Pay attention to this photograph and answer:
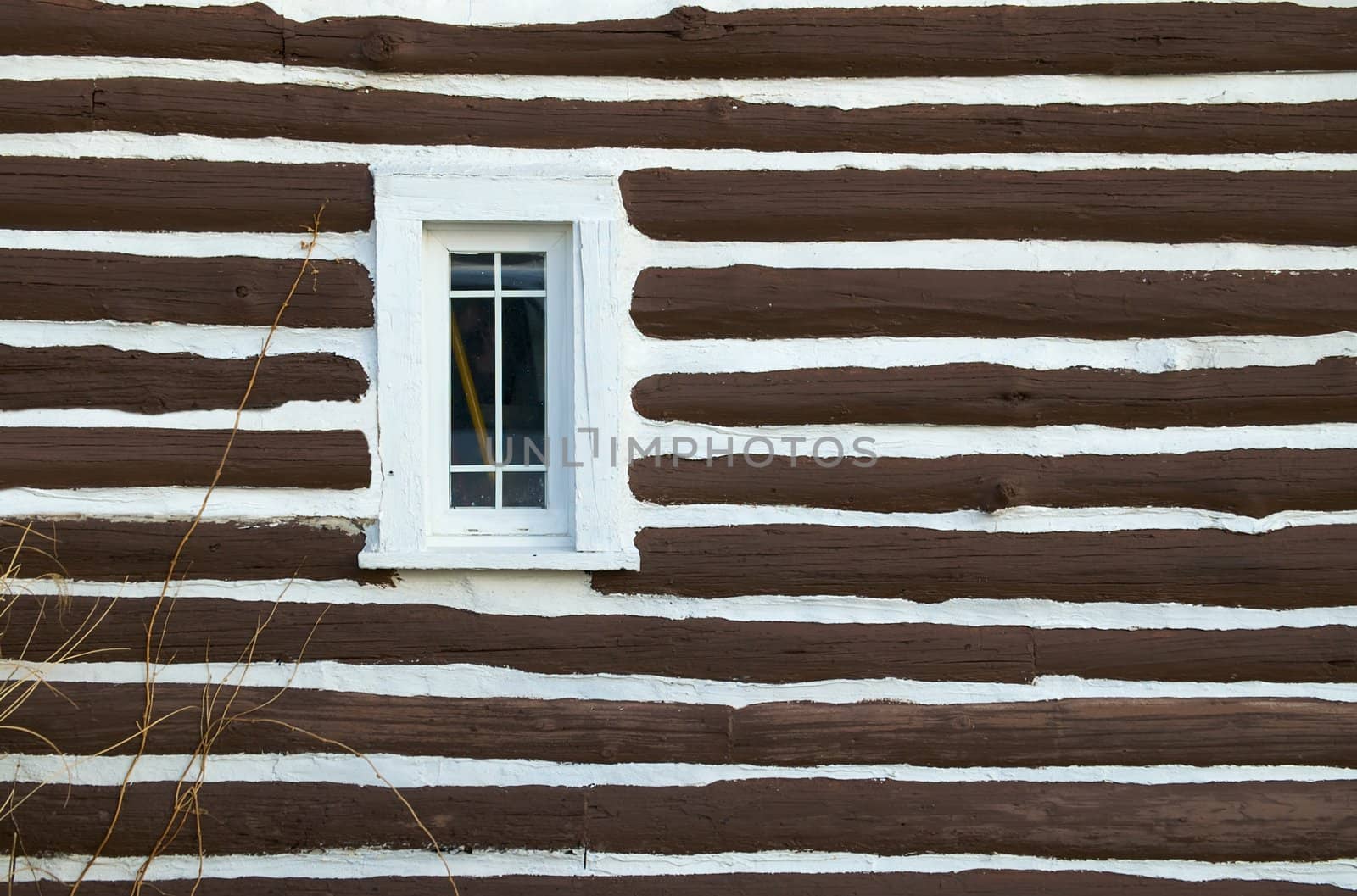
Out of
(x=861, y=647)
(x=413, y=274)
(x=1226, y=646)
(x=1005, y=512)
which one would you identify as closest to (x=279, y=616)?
(x=413, y=274)

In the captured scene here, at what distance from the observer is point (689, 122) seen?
3.50 meters

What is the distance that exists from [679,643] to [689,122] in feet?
5.39

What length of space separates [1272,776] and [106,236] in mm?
4054

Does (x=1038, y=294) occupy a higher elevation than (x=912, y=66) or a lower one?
lower

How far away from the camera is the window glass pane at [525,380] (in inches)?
141

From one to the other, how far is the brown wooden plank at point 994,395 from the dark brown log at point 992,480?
13 cm

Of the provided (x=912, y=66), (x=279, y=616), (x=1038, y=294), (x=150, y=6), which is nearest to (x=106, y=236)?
(x=150, y=6)

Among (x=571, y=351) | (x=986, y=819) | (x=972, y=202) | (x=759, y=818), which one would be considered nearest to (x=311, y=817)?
(x=759, y=818)

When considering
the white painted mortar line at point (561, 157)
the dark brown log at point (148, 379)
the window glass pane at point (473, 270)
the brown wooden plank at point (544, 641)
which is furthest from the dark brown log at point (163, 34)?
the brown wooden plank at point (544, 641)

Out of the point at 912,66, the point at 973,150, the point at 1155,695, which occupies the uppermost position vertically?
the point at 912,66

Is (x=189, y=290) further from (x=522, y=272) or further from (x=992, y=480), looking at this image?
(x=992, y=480)

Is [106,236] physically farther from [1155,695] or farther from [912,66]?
[1155,695]

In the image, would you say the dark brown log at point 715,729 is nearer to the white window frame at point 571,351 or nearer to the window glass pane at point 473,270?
the white window frame at point 571,351

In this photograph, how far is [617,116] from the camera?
349cm
